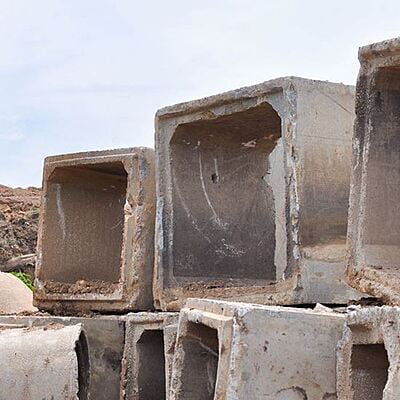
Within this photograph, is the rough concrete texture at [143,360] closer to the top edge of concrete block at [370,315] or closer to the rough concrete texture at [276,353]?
the rough concrete texture at [276,353]

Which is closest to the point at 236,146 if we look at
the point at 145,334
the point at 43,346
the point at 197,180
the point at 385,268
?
the point at 197,180

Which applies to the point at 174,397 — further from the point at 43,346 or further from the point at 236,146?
the point at 236,146

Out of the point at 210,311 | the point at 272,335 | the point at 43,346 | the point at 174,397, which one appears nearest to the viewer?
the point at 272,335

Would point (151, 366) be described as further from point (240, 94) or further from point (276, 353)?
point (276, 353)

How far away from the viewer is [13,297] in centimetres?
855

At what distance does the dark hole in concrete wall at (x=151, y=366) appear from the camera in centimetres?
632

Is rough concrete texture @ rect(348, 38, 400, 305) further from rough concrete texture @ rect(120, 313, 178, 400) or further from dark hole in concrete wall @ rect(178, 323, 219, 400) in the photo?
rough concrete texture @ rect(120, 313, 178, 400)

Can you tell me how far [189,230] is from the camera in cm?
669

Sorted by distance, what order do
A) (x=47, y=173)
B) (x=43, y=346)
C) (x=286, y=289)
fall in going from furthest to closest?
1. (x=47, y=173)
2. (x=43, y=346)
3. (x=286, y=289)

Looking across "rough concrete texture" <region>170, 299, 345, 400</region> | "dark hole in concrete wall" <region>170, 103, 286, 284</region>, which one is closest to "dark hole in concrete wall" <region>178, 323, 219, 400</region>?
"rough concrete texture" <region>170, 299, 345, 400</region>

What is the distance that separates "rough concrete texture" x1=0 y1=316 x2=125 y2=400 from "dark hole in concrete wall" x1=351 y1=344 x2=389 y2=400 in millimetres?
2978

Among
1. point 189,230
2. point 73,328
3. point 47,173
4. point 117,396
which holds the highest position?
point 47,173

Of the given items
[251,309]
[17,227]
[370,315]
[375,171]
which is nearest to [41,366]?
[375,171]

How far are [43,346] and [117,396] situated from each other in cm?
73
